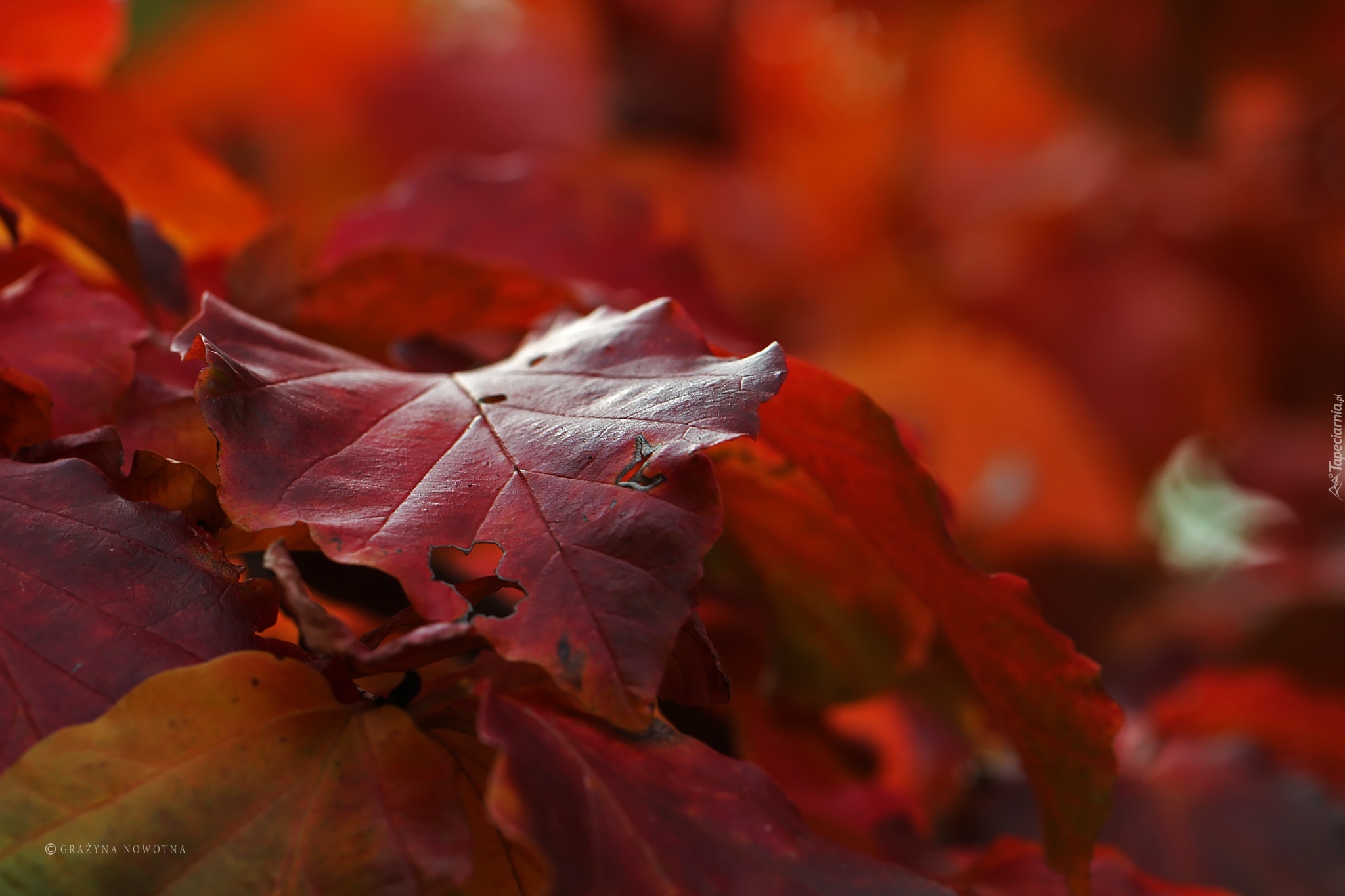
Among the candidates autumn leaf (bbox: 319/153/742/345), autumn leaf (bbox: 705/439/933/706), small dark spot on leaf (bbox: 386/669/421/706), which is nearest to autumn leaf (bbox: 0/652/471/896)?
small dark spot on leaf (bbox: 386/669/421/706)

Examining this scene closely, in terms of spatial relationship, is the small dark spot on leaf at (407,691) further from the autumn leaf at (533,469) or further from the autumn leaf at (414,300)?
the autumn leaf at (414,300)

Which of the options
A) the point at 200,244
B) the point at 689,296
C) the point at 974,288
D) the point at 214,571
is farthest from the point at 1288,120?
the point at 214,571

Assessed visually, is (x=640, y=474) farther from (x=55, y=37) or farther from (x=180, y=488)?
(x=55, y=37)

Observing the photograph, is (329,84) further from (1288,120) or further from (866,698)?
(866,698)

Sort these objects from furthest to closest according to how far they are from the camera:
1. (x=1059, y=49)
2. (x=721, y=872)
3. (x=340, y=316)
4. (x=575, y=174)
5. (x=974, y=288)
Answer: (x=974, y=288)
(x=1059, y=49)
(x=575, y=174)
(x=340, y=316)
(x=721, y=872)

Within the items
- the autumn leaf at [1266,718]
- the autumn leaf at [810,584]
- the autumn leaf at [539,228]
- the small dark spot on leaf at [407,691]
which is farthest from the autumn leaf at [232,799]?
the autumn leaf at [1266,718]
